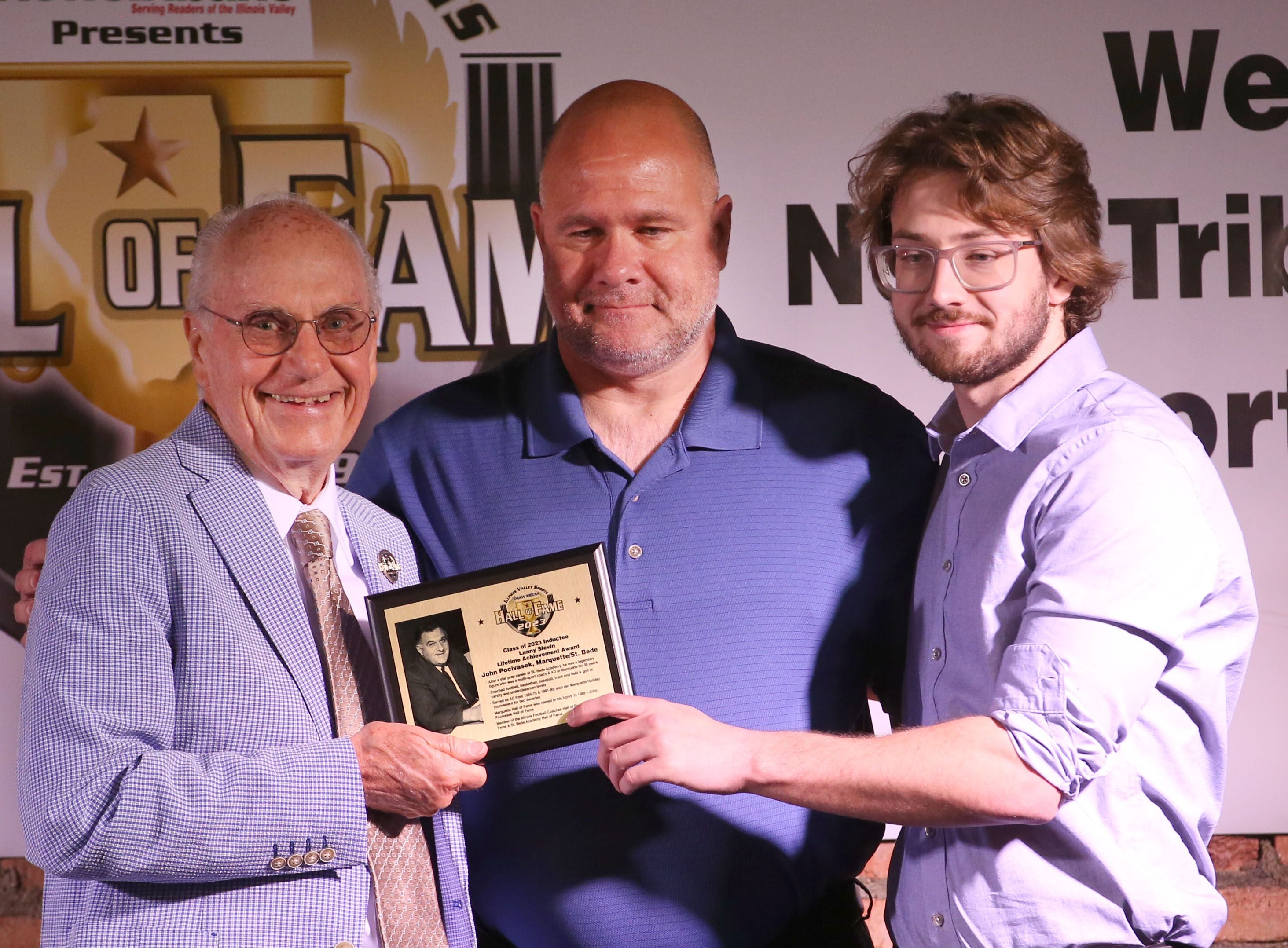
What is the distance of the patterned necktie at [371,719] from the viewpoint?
1.77 meters

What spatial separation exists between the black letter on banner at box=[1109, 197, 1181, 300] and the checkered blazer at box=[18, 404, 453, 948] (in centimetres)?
234

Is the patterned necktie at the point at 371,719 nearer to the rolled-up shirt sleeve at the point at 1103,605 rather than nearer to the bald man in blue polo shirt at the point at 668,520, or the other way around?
the bald man in blue polo shirt at the point at 668,520

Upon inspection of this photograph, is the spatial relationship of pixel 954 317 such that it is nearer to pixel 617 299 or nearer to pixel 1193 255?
pixel 617 299

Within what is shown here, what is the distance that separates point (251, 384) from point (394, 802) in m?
0.68

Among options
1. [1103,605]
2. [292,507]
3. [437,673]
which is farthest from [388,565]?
[1103,605]

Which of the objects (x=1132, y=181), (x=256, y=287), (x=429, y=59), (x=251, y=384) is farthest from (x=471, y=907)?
(x=1132, y=181)

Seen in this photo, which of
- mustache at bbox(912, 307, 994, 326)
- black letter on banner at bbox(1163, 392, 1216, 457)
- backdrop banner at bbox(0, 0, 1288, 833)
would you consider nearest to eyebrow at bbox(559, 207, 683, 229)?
mustache at bbox(912, 307, 994, 326)

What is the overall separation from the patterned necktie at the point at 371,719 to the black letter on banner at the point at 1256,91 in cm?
262

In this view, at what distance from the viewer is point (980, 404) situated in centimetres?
194

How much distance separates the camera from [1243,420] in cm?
306

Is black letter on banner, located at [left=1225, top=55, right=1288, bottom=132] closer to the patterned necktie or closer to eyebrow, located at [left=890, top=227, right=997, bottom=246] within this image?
eyebrow, located at [left=890, top=227, right=997, bottom=246]

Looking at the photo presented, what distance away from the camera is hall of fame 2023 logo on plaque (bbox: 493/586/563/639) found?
176 cm

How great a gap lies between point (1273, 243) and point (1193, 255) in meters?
0.22

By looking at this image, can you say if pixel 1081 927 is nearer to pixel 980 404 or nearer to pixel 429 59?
pixel 980 404
